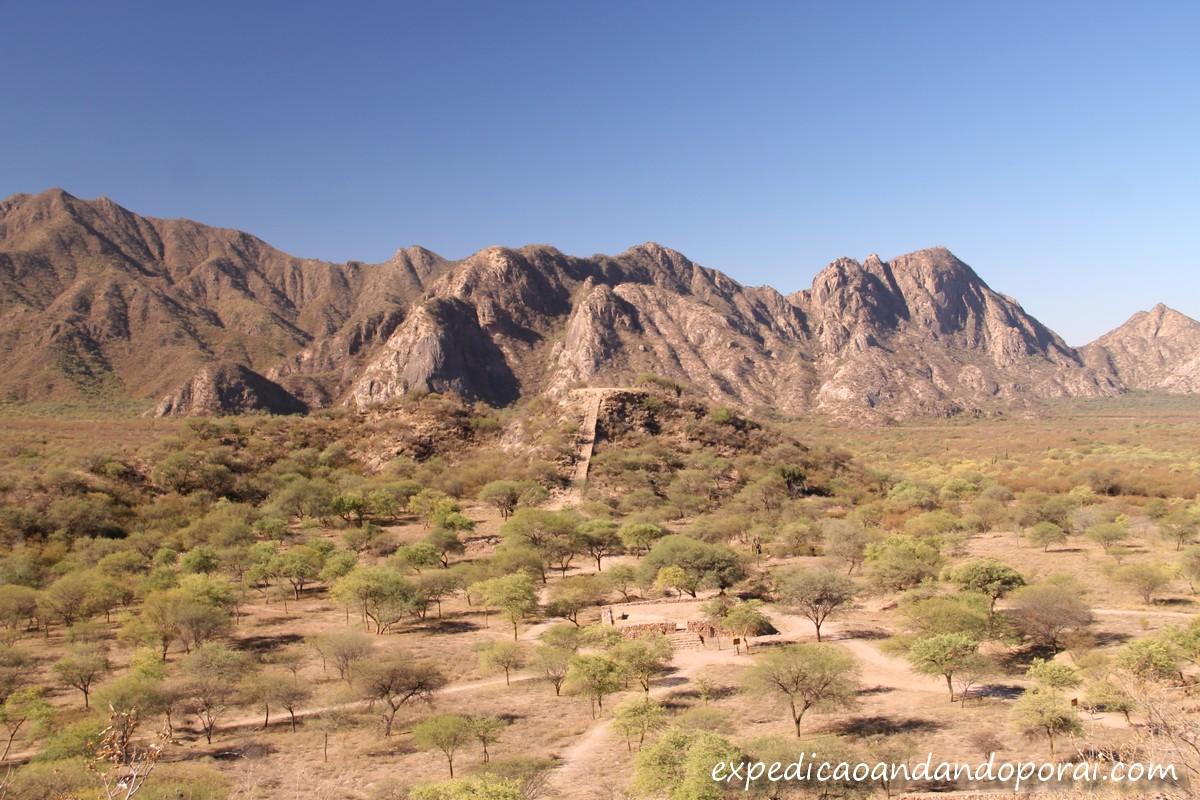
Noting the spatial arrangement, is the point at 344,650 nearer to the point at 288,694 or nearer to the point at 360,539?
the point at 288,694

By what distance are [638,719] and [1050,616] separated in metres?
21.1

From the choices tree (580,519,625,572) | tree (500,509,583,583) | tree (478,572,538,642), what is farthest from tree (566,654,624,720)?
tree (580,519,625,572)

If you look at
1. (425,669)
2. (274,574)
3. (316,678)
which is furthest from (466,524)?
(425,669)

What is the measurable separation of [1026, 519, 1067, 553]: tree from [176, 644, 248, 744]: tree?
53.3m

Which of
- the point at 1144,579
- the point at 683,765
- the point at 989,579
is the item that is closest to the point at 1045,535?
the point at 1144,579

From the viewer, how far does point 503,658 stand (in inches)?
1179

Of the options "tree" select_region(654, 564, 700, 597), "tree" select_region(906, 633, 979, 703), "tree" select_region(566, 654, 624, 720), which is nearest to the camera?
"tree" select_region(906, 633, 979, 703)

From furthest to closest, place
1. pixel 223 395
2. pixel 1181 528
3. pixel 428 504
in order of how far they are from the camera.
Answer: pixel 223 395 < pixel 428 504 < pixel 1181 528

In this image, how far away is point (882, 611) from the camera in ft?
127

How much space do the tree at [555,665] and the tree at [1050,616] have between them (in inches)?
843

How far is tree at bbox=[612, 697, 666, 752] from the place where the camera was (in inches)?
861

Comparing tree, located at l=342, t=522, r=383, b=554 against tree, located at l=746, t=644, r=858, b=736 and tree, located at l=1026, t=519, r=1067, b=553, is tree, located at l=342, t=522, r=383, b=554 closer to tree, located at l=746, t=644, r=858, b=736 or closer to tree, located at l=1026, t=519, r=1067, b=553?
tree, located at l=746, t=644, r=858, b=736

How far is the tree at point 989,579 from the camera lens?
35219 millimetres

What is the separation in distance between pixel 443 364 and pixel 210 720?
521ft
